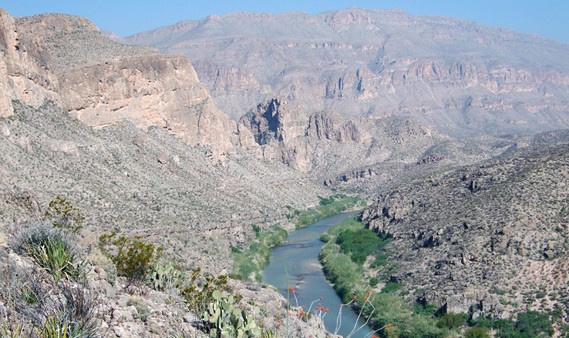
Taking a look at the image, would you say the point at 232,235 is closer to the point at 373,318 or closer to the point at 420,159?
the point at 373,318

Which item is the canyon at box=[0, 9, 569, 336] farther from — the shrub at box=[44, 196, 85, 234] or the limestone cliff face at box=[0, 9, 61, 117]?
the shrub at box=[44, 196, 85, 234]

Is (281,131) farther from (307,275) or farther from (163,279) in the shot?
(163,279)

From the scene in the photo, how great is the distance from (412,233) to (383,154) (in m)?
103

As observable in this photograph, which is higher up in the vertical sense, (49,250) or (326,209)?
(49,250)

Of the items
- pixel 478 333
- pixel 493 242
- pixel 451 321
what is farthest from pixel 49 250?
pixel 493 242

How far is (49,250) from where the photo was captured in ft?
61.9

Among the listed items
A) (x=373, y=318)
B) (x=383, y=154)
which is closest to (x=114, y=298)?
(x=373, y=318)

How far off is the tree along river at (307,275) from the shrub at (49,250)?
2959 centimetres

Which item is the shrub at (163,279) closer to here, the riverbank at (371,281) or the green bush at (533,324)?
the riverbank at (371,281)

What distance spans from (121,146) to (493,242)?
4529 centimetres

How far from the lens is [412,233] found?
76375 millimetres

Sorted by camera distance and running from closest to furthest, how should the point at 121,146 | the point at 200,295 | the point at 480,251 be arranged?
the point at 200,295 → the point at 480,251 → the point at 121,146

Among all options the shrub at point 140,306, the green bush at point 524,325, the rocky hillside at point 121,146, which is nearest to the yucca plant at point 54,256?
the shrub at point 140,306

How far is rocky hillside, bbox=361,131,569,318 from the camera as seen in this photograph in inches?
2007
